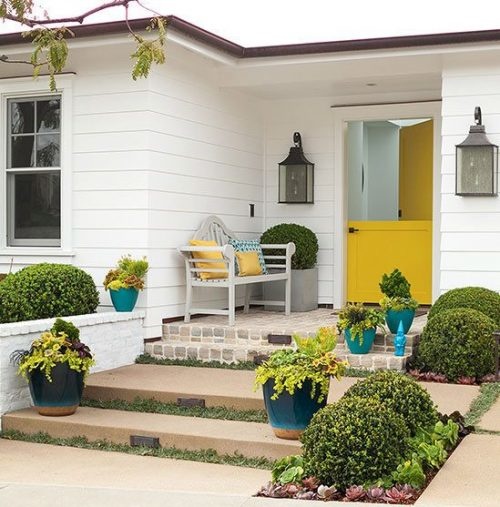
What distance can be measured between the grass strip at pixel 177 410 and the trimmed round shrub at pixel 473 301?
7.80ft

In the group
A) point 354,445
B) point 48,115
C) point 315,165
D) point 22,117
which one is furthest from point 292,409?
point 315,165

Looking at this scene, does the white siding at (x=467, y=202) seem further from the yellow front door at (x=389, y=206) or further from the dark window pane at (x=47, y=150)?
the dark window pane at (x=47, y=150)

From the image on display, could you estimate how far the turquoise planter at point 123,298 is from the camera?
29.3 ft

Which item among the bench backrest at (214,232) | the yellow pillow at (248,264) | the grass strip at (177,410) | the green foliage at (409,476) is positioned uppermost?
the bench backrest at (214,232)

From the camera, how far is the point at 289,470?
552 centimetres

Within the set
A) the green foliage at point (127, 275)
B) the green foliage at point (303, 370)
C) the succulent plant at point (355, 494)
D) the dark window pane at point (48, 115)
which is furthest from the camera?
the dark window pane at point (48, 115)

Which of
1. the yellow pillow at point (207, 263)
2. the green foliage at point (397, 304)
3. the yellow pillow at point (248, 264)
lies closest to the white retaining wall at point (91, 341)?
the yellow pillow at point (207, 263)

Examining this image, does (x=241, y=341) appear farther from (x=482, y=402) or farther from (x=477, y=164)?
(x=477, y=164)

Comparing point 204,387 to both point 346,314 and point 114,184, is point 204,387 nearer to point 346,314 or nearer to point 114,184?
point 346,314

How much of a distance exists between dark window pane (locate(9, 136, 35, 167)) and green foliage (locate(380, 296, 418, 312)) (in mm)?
4008

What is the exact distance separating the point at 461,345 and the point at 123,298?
10.5ft

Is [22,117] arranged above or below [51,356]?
above

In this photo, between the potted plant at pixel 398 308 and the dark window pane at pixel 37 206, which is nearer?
the potted plant at pixel 398 308

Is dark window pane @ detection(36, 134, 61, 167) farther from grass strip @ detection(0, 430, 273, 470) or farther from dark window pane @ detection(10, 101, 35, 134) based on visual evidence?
grass strip @ detection(0, 430, 273, 470)
